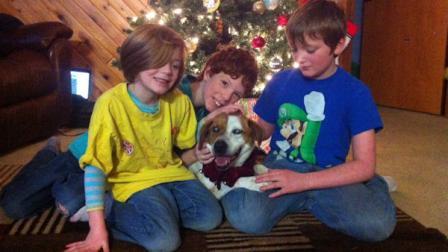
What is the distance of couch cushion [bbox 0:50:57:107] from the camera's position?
7.59 ft

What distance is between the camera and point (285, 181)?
1365mm

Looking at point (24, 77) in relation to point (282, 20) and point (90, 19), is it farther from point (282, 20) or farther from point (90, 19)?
point (282, 20)

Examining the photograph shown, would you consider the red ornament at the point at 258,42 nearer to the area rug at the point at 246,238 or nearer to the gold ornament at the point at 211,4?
the gold ornament at the point at 211,4

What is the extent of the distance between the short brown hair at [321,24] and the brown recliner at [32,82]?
64.2 inches

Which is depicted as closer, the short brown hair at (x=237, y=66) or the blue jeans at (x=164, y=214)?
the blue jeans at (x=164, y=214)

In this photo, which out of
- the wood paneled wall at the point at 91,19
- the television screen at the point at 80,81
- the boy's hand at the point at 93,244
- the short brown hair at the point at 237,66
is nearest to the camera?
the boy's hand at the point at 93,244

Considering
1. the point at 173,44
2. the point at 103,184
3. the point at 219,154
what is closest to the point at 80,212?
the point at 103,184

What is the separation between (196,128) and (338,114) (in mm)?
485

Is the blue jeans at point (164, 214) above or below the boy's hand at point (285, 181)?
below

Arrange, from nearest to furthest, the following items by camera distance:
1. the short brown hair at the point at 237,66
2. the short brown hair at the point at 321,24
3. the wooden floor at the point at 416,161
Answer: the short brown hair at the point at 321,24 → the short brown hair at the point at 237,66 → the wooden floor at the point at 416,161

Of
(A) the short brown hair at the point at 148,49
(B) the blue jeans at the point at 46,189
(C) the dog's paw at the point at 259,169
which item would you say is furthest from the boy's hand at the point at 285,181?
(B) the blue jeans at the point at 46,189

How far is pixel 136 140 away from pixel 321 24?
69cm

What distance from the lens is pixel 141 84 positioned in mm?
1350

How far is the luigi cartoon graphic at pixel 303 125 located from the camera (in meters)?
1.48
